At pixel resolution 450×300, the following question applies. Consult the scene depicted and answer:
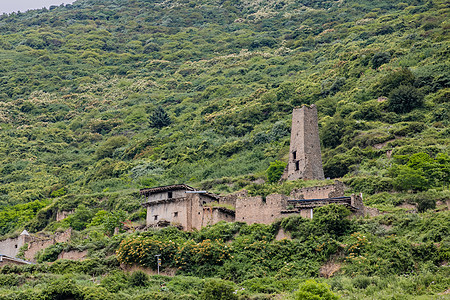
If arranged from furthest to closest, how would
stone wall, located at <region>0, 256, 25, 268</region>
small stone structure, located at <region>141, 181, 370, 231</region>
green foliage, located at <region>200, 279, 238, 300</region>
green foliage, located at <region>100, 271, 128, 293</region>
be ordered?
stone wall, located at <region>0, 256, 25, 268</region> → small stone structure, located at <region>141, 181, 370, 231</region> → green foliage, located at <region>100, 271, 128, 293</region> → green foliage, located at <region>200, 279, 238, 300</region>

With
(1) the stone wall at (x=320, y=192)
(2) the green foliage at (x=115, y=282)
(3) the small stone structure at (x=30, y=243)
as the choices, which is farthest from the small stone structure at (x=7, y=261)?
(1) the stone wall at (x=320, y=192)

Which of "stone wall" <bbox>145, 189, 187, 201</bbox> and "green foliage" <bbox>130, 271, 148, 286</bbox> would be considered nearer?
"green foliage" <bbox>130, 271, 148, 286</bbox>

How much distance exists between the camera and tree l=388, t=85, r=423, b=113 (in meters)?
74.7

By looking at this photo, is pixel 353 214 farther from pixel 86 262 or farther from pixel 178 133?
pixel 178 133

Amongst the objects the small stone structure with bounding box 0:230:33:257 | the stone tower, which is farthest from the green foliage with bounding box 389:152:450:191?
the small stone structure with bounding box 0:230:33:257

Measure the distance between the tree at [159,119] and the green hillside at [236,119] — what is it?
0.23m

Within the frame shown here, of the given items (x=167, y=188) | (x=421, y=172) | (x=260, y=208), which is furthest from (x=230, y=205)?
(x=421, y=172)

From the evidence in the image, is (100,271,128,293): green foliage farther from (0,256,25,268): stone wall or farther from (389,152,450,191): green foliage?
(389,152,450,191): green foliage

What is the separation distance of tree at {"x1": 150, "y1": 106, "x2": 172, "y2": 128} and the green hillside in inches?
9.1

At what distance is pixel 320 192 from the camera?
52812 mm

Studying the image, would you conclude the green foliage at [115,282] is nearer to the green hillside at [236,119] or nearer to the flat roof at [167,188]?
the green hillside at [236,119]

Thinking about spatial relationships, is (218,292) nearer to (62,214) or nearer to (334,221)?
(334,221)

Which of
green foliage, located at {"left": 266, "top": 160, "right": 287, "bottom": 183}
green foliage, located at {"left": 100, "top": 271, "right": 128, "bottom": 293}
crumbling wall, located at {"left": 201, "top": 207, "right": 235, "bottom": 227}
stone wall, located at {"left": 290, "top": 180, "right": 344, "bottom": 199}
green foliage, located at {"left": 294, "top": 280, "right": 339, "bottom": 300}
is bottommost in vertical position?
green foliage, located at {"left": 294, "top": 280, "right": 339, "bottom": 300}

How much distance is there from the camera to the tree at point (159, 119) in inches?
4215
